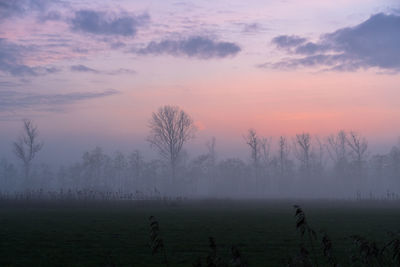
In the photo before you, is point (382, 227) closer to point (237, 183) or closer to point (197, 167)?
point (237, 183)

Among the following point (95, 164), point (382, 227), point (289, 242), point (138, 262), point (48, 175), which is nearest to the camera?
point (138, 262)

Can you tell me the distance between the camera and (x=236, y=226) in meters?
20.2

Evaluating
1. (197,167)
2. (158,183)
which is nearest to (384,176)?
(197,167)

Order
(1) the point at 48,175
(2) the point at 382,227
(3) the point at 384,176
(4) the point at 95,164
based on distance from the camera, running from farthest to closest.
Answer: (1) the point at 48,175, (3) the point at 384,176, (4) the point at 95,164, (2) the point at 382,227

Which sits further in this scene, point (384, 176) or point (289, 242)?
point (384, 176)

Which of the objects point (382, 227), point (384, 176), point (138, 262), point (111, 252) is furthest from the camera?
point (384, 176)

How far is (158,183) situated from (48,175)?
4868 cm

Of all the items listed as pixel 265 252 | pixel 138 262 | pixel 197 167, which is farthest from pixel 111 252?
pixel 197 167

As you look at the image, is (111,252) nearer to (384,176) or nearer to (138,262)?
(138,262)

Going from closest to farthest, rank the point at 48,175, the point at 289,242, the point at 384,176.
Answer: the point at 289,242
the point at 384,176
the point at 48,175

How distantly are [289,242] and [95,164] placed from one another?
118m

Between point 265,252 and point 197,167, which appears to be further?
point 197,167

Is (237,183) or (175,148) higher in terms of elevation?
(175,148)

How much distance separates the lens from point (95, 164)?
125688mm
